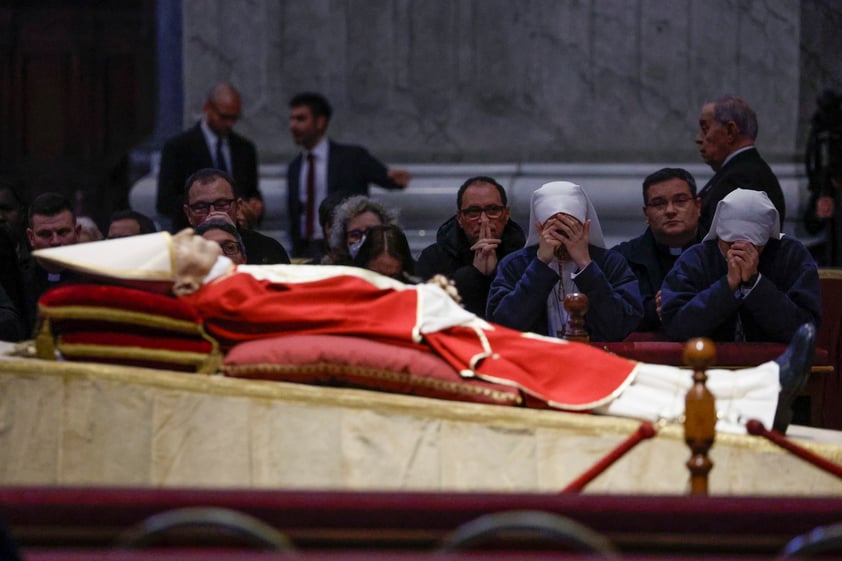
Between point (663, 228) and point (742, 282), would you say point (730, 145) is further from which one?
point (742, 282)

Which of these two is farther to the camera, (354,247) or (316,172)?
(316,172)

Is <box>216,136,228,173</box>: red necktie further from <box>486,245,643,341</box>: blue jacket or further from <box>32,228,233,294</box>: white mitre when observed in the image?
<box>32,228,233,294</box>: white mitre

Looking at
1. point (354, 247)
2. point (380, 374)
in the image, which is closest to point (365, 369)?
point (380, 374)

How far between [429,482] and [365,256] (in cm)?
122

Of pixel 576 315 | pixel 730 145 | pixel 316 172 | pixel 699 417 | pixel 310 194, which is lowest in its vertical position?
pixel 699 417

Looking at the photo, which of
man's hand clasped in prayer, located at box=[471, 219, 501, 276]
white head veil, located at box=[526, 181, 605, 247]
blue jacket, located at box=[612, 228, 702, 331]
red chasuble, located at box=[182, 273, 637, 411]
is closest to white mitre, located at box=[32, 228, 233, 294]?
red chasuble, located at box=[182, 273, 637, 411]

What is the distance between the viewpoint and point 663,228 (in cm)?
571

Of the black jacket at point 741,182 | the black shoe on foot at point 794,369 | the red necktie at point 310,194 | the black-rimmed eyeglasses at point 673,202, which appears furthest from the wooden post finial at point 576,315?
the red necktie at point 310,194

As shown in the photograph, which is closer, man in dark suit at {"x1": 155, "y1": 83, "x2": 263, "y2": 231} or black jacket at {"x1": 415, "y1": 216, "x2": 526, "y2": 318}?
black jacket at {"x1": 415, "y1": 216, "x2": 526, "y2": 318}

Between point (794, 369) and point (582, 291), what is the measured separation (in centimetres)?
103

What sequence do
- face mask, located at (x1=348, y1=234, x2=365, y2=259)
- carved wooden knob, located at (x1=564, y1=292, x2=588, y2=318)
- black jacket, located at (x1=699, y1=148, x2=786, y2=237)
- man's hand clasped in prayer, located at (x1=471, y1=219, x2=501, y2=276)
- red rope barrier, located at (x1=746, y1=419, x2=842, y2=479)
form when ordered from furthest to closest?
black jacket, located at (x1=699, y1=148, x2=786, y2=237), man's hand clasped in prayer, located at (x1=471, y1=219, x2=501, y2=276), face mask, located at (x1=348, y1=234, x2=365, y2=259), carved wooden knob, located at (x1=564, y1=292, x2=588, y2=318), red rope barrier, located at (x1=746, y1=419, x2=842, y2=479)

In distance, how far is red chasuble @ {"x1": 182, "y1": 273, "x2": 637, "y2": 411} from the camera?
429cm

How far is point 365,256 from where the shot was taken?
5113 millimetres

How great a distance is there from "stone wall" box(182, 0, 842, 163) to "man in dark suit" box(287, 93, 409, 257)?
77 centimetres
